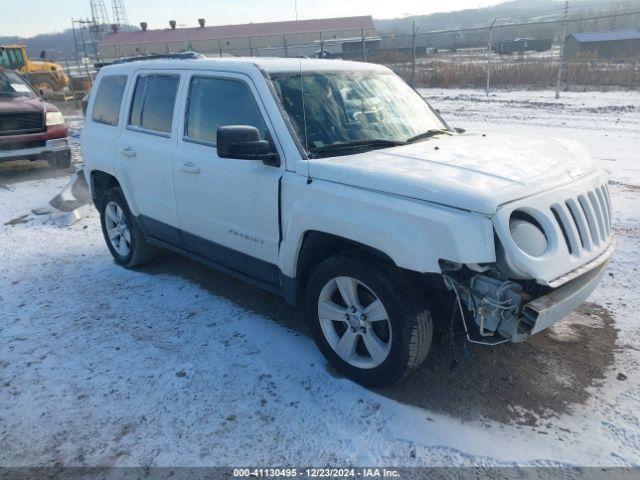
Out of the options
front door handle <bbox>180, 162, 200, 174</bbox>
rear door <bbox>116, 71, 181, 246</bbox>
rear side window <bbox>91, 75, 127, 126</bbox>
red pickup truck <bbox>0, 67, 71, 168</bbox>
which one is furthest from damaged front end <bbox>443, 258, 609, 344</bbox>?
red pickup truck <bbox>0, 67, 71, 168</bbox>

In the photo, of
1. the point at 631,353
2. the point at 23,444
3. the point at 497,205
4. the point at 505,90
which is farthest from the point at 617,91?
the point at 23,444

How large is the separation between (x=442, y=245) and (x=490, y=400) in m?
1.16

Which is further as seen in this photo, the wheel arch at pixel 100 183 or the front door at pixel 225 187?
the wheel arch at pixel 100 183

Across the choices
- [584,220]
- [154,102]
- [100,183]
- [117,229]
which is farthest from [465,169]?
[100,183]

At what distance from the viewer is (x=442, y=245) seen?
2.59 m

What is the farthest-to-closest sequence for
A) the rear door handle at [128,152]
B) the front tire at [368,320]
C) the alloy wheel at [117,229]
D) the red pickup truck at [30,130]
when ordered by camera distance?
the red pickup truck at [30,130] → the alloy wheel at [117,229] → the rear door handle at [128,152] → the front tire at [368,320]

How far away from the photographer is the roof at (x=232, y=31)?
53.5 meters

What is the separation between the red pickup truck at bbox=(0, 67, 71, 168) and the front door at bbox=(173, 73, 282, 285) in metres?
7.42

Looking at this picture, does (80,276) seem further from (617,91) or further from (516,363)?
(617,91)

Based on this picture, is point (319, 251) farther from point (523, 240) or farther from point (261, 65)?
point (261, 65)

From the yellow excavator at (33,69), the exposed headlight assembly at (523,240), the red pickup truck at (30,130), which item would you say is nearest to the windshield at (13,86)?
the red pickup truck at (30,130)

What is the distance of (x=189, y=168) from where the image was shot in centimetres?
407

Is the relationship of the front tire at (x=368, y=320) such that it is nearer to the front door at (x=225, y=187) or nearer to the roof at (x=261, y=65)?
the front door at (x=225, y=187)

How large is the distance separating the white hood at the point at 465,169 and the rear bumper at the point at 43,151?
887 cm
